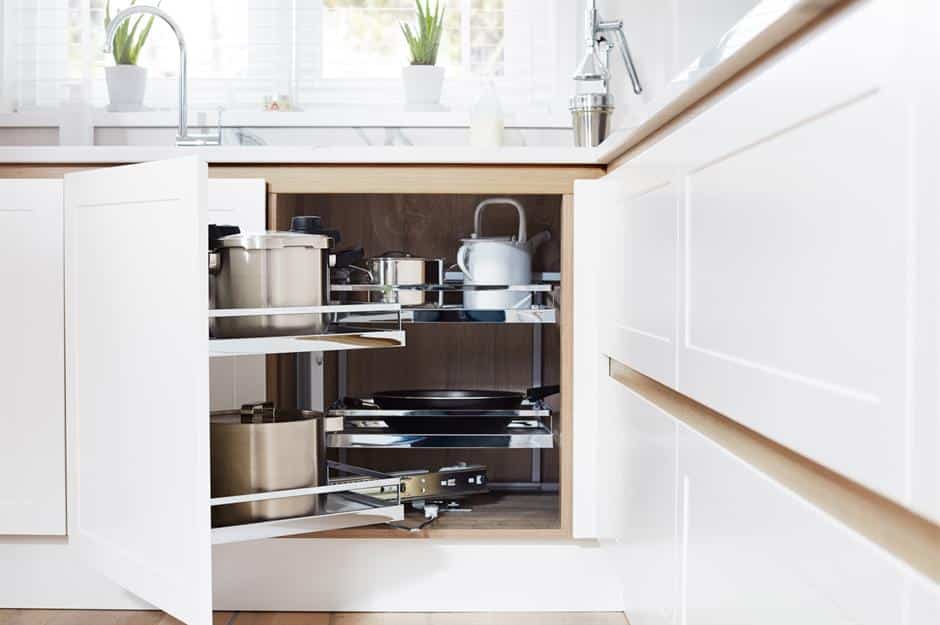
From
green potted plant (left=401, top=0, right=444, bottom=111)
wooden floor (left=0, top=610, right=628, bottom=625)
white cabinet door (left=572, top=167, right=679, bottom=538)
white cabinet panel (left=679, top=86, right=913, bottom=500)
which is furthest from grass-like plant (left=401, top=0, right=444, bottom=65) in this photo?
white cabinet panel (left=679, top=86, right=913, bottom=500)

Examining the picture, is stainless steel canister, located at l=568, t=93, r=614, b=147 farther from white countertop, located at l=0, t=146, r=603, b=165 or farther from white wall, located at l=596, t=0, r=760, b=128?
white countertop, located at l=0, t=146, r=603, b=165

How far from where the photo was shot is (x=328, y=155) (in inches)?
73.2

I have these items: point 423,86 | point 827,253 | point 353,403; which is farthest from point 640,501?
point 423,86

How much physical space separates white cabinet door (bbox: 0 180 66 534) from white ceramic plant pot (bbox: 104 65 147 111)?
80 cm

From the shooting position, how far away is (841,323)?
26.4 inches

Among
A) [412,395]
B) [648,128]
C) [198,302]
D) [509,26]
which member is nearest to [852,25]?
[648,128]

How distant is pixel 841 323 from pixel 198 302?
911 mm

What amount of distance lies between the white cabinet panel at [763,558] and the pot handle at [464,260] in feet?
3.14

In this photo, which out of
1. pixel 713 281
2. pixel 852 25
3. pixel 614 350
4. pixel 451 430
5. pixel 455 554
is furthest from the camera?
pixel 451 430

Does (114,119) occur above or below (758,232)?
above

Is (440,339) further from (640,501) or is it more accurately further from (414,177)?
(640,501)

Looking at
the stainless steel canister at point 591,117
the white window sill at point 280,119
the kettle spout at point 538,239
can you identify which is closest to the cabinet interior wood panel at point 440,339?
the kettle spout at point 538,239

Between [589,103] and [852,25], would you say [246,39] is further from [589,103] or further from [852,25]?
[852,25]

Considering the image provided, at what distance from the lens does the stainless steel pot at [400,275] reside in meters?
1.99
